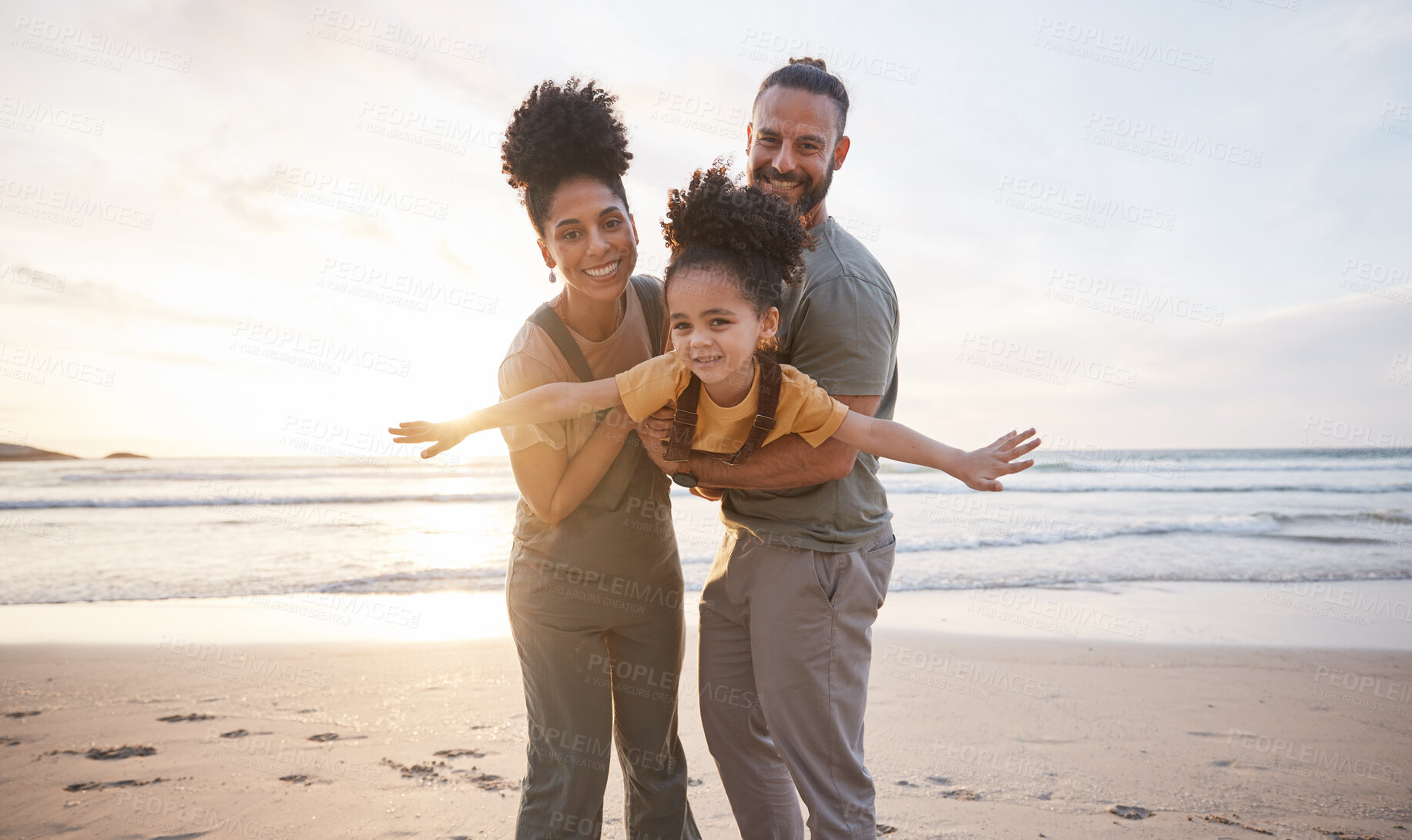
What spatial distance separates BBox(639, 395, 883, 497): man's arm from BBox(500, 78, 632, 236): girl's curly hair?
0.74 meters

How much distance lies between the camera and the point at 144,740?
13.5 ft

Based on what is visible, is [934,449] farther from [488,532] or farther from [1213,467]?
[1213,467]

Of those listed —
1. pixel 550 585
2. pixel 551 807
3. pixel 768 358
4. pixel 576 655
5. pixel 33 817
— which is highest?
pixel 768 358

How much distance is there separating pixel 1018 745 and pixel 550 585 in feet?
11.0

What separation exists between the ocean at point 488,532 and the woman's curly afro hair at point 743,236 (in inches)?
31.3

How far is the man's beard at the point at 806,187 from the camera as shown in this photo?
7.79 feet

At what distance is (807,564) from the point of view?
216cm

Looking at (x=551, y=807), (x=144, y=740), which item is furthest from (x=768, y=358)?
(x=144, y=740)

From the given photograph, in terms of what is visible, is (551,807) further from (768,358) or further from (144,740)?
(144,740)

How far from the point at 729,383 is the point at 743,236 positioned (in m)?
0.40

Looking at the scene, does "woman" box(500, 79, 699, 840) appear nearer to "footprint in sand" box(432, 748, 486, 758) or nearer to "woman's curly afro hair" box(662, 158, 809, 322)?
"woman's curly afro hair" box(662, 158, 809, 322)

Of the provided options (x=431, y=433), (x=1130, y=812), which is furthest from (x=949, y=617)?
(x=431, y=433)

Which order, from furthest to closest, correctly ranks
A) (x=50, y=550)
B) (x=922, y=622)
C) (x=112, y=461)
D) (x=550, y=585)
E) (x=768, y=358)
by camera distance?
(x=112, y=461) < (x=50, y=550) < (x=922, y=622) < (x=550, y=585) < (x=768, y=358)

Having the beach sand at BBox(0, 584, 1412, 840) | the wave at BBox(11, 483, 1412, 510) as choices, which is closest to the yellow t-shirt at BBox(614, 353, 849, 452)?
the beach sand at BBox(0, 584, 1412, 840)
